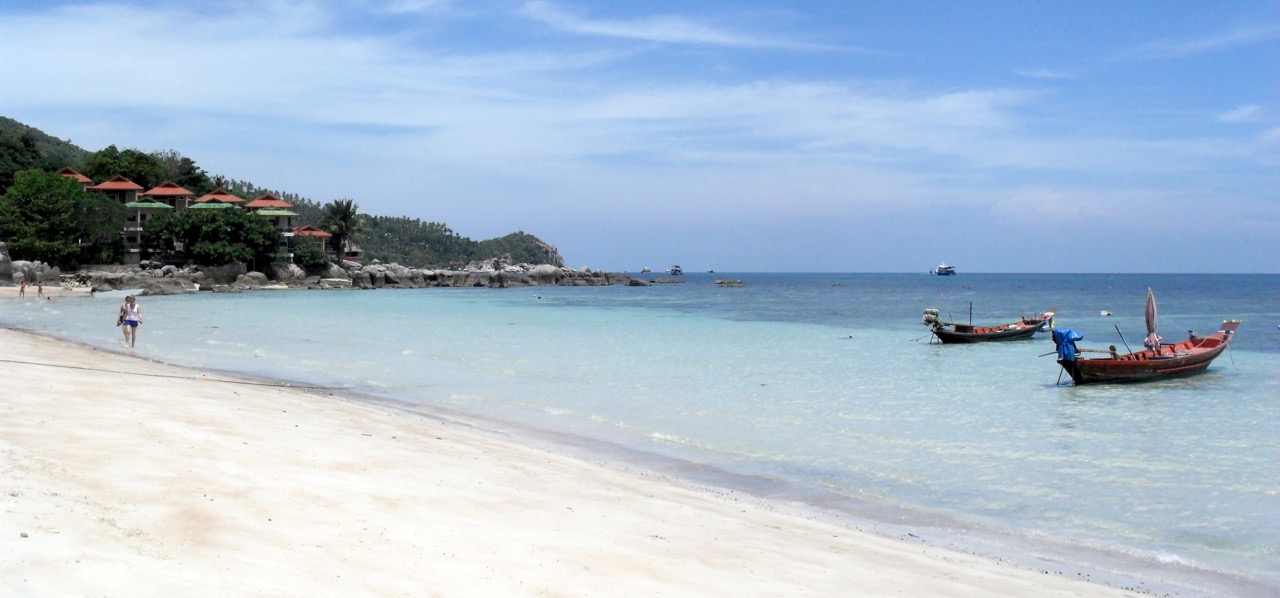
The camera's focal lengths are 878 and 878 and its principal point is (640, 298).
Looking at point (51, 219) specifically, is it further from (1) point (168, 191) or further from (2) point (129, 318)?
(2) point (129, 318)

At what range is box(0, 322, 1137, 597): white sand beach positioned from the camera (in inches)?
188

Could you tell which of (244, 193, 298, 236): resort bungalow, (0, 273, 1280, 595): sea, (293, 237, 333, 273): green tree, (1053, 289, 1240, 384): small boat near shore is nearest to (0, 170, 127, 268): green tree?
(244, 193, 298, 236): resort bungalow

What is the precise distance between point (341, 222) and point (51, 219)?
3155 cm

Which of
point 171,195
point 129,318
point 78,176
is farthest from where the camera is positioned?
point 171,195

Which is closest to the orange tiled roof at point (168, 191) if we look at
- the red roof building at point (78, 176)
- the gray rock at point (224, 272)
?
the red roof building at point (78, 176)

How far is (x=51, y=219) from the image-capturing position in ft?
208

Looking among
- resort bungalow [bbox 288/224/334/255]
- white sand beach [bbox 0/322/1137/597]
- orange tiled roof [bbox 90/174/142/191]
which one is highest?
orange tiled roof [bbox 90/174/142/191]

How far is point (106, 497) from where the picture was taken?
5.68 m

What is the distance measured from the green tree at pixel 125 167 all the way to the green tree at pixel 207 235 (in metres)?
10.3

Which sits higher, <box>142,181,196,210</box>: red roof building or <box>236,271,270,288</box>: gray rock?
<box>142,181,196,210</box>: red roof building

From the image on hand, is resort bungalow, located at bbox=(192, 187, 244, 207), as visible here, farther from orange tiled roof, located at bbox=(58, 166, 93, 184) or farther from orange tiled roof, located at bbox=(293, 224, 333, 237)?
orange tiled roof, located at bbox=(58, 166, 93, 184)

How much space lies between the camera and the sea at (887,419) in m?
8.81

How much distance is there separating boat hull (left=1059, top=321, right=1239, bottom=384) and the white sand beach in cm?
1379

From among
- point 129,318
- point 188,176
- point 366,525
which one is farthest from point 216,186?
point 366,525
